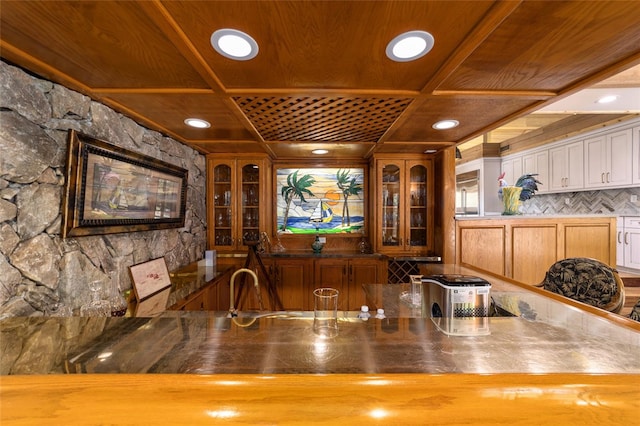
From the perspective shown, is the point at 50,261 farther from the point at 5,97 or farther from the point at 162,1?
the point at 162,1

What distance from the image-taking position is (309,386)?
1.96 feet

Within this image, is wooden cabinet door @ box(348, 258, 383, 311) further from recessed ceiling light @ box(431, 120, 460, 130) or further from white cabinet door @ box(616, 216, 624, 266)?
white cabinet door @ box(616, 216, 624, 266)

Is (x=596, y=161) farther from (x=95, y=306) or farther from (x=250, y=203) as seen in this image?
(x=95, y=306)

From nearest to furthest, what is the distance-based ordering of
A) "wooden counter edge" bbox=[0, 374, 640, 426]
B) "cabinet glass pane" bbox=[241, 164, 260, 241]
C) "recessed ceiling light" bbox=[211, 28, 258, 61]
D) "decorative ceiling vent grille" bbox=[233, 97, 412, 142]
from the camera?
"wooden counter edge" bbox=[0, 374, 640, 426], "recessed ceiling light" bbox=[211, 28, 258, 61], "decorative ceiling vent grille" bbox=[233, 97, 412, 142], "cabinet glass pane" bbox=[241, 164, 260, 241]

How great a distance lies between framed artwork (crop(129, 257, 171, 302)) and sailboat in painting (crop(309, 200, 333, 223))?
5.91ft

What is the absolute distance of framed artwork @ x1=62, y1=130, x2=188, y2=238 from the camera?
1.34 metres

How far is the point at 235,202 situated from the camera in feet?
9.83

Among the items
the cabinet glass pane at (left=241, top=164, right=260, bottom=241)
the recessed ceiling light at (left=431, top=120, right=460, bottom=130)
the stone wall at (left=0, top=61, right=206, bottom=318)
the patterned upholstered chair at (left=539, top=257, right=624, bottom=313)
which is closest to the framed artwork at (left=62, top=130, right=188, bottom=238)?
the stone wall at (left=0, top=61, right=206, bottom=318)

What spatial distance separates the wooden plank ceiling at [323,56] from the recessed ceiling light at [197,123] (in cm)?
9

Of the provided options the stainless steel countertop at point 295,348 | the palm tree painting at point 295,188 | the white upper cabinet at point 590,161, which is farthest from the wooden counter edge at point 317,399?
the white upper cabinet at point 590,161

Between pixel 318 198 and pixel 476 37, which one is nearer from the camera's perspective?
pixel 476 37

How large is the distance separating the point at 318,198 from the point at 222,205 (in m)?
1.23

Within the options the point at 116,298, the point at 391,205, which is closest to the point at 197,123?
the point at 116,298

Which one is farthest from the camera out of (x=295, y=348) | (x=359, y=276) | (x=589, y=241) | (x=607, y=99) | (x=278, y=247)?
(x=278, y=247)
